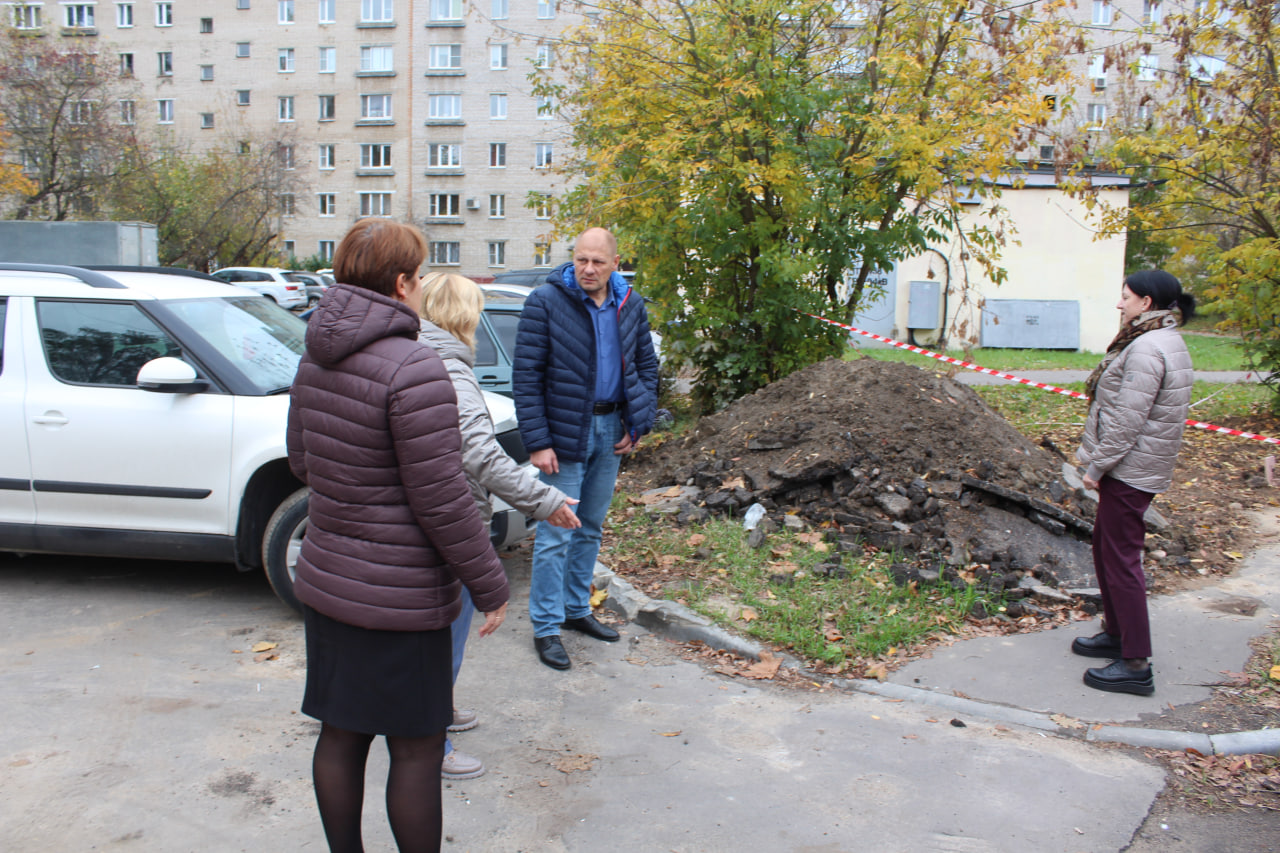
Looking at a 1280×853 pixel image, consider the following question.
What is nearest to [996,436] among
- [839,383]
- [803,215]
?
[839,383]

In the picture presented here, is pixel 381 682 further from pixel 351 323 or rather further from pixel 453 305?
pixel 453 305

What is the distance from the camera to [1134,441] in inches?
165

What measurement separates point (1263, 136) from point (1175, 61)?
4.29 ft

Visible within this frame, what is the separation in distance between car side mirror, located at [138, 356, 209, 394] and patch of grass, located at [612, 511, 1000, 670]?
2.56m

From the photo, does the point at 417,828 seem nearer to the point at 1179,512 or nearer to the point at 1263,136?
the point at 1179,512

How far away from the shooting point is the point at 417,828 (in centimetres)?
247

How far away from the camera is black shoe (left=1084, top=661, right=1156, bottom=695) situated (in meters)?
4.28

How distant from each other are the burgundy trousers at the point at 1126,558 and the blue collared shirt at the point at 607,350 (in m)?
2.28

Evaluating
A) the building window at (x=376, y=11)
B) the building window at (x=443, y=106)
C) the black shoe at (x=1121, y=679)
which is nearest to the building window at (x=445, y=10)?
the building window at (x=376, y=11)

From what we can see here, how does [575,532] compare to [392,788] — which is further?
[575,532]

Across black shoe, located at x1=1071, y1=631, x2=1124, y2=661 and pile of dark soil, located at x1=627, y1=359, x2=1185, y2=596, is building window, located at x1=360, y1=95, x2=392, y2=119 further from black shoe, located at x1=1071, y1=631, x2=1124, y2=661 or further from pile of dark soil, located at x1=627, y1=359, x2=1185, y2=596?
black shoe, located at x1=1071, y1=631, x2=1124, y2=661

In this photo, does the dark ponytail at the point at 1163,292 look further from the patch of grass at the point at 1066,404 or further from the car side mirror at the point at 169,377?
the patch of grass at the point at 1066,404

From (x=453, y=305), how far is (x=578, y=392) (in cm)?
117

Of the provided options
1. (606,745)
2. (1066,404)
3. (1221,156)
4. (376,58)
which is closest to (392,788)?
(606,745)
